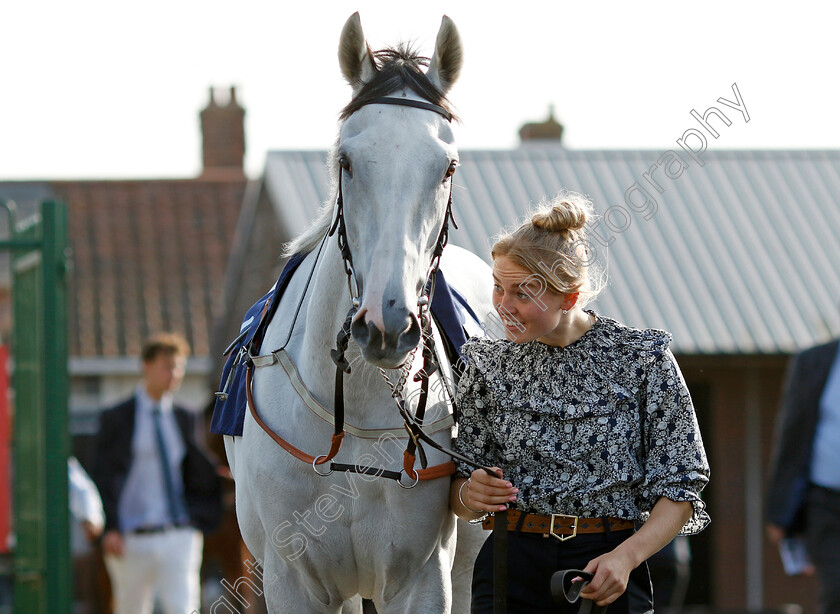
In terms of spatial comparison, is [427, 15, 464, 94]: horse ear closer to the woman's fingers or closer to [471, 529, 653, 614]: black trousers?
the woman's fingers

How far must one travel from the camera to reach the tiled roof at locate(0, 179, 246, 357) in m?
19.0

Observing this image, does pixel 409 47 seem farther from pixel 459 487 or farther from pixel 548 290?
pixel 459 487

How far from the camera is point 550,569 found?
9.39 feet

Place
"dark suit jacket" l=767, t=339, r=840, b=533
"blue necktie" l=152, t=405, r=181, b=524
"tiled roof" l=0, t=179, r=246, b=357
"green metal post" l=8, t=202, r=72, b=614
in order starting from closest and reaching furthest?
"dark suit jacket" l=767, t=339, r=840, b=533
"green metal post" l=8, t=202, r=72, b=614
"blue necktie" l=152, t=405, r=181, b=524
"tiled roof" l=0, t=179, r=246, b=357

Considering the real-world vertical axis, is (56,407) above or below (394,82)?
below

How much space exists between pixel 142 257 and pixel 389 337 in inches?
751

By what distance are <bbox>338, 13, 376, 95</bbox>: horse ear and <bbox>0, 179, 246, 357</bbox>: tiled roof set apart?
1576 centimetres

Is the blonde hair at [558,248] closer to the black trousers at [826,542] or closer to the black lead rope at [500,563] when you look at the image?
the black lead rope at [500,563]

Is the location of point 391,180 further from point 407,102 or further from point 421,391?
point 421,391

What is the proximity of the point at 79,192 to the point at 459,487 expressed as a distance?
69.0ft

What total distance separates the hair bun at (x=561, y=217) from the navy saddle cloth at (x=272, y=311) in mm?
648

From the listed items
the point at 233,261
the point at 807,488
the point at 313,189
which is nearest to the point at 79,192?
the point at 233,261

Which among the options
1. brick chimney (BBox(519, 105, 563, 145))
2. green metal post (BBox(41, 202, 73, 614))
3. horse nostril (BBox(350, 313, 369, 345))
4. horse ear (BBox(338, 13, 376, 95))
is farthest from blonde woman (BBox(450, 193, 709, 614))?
brick chimney (BBox(519, 105, 563, 145))

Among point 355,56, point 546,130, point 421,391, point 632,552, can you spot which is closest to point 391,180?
point 355,56
